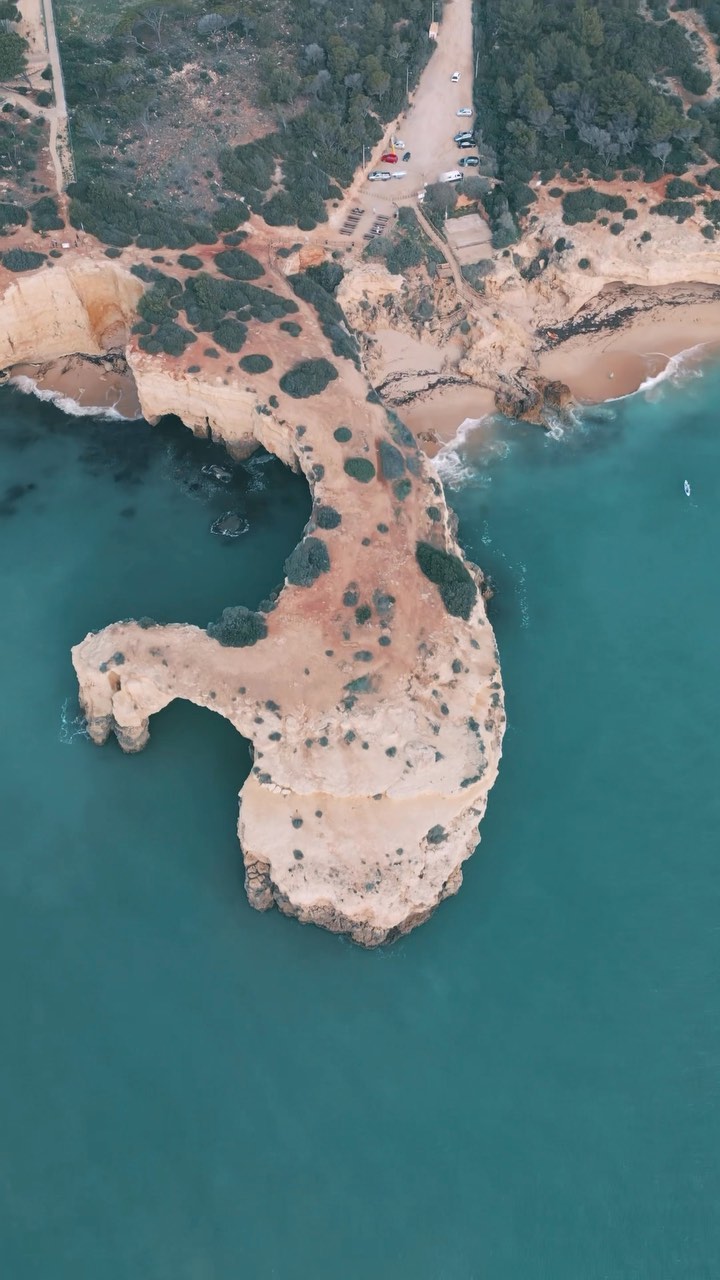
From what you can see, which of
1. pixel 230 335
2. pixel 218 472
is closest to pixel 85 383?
pixel 218 472

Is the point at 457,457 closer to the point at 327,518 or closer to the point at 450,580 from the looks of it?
the point at 327,518

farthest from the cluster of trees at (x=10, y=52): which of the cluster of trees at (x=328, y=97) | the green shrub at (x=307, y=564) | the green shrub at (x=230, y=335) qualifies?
the green shrub at (x=307, y=564)

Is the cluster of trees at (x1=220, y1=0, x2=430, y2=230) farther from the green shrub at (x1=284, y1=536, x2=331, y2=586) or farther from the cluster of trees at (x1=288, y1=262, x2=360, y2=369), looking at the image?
the green shrub at (x1=284, y1=536, x2=331, y2=586)

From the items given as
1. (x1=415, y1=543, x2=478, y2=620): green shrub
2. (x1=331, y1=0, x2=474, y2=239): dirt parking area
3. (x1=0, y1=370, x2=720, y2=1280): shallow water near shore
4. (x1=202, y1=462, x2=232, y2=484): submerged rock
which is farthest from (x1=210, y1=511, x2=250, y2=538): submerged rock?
(x1=331, y1=0, x2=474, y2=239): dirt parking area

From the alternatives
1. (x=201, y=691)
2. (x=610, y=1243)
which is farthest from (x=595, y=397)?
(x=610, y=1243)

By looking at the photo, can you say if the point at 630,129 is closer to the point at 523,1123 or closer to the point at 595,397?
the point at 595,397

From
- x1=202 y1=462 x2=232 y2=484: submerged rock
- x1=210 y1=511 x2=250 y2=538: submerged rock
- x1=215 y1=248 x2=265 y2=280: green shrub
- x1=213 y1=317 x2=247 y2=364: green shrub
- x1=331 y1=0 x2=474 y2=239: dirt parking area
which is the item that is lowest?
x1=210 y1=511 x2=250 y2=538: submerged rock
